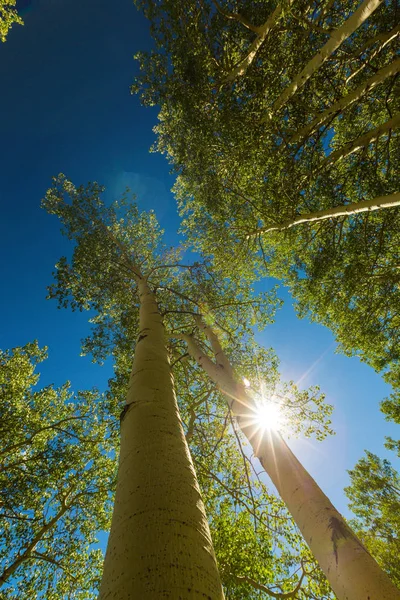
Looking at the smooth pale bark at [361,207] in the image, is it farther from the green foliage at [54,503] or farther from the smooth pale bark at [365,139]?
the green foliage at [54,503]

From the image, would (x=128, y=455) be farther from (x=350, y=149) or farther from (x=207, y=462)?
(x=350, y=149)

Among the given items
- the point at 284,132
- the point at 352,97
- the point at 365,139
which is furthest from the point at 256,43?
the point at 365,139

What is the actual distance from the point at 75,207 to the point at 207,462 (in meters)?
9.00

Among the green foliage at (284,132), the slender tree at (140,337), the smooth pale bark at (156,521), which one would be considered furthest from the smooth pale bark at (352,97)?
the smooth pale bark at (156,521)

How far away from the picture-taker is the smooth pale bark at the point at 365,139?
18.4 feet

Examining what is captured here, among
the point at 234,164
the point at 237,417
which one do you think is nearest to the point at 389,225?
the point at 234,164

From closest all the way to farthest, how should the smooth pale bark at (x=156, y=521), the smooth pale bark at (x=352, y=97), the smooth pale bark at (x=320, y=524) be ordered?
the smooth pale bark at (x=156, y=521) → the smooth pale bark at (x=320, y=524) → the smooth pale bark at (x=352, y=97)

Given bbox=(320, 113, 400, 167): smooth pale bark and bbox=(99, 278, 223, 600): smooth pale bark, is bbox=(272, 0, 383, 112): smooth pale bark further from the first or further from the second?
bbox=(99, 278, 223, 600): smooth pale bark

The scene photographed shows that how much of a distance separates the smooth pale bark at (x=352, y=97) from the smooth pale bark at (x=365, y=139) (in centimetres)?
78

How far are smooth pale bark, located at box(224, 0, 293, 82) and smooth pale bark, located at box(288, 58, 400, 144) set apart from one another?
1849 millimetres

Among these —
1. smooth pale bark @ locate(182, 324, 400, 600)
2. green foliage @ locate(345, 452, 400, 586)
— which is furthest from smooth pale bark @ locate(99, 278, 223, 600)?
green foliage @ locate(345, 452, 400, 586)

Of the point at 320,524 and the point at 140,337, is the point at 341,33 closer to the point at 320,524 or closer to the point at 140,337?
the point at 140,337

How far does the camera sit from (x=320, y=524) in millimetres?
2246

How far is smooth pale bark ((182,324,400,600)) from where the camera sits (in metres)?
1.79
